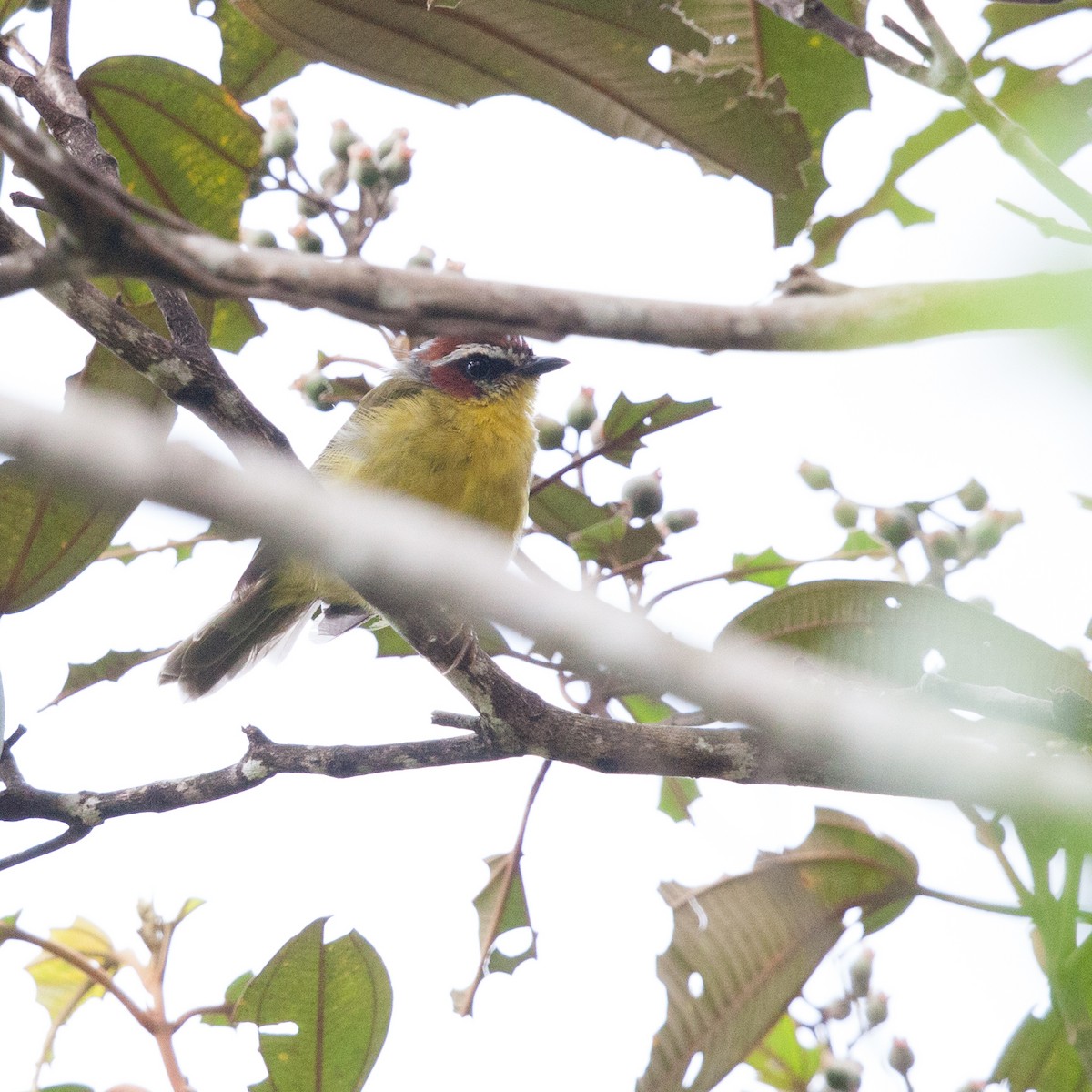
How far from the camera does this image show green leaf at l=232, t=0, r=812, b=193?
2994 millimetres

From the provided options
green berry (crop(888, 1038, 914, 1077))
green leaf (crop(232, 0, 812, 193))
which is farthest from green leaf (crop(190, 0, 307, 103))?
green berry (crop(888, 1038, 914, 1077))

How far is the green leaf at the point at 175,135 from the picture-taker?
3.39m

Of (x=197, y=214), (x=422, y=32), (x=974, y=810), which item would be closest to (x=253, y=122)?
(x=197, y=214)

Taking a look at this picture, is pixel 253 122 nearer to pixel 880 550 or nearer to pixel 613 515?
pixel 613 515

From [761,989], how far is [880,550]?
4.30ft

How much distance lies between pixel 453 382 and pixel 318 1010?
249 centimetres

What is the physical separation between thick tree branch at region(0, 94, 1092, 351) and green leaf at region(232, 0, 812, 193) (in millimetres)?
1811

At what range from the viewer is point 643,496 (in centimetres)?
328

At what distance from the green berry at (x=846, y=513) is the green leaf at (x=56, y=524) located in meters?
1.91

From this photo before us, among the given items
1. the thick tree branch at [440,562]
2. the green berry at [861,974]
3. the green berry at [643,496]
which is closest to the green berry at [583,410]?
the green berry at [643,496]

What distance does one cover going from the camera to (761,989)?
297 cm

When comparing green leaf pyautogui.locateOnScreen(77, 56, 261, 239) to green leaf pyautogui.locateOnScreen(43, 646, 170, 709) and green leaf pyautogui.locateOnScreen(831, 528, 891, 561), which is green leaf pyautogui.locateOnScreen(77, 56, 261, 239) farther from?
green leaf pyautogui.locateOnScreen(831, 528, 891, 561)

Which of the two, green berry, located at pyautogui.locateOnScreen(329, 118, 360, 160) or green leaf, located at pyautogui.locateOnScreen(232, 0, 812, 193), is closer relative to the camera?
green leaf, located at pyautogui.locateOnScreen(232, 0, 812, 193)

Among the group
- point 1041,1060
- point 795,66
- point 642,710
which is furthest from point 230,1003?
point 795,66
